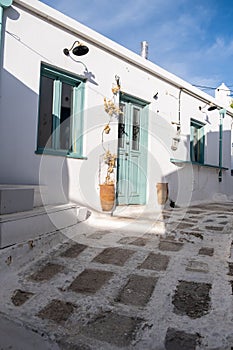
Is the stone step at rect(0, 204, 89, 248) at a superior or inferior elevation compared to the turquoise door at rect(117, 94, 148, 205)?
inferior

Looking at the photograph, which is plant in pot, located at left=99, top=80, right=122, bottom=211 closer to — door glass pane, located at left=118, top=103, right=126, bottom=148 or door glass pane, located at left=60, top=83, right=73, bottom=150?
door glass pane, located at left=118, top=103, right=126, bottom=148

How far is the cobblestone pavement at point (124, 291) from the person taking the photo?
47.3 inches

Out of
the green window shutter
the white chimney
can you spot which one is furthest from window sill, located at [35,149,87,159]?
the white chimney

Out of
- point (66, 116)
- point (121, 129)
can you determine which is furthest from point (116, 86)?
point (66, 116)

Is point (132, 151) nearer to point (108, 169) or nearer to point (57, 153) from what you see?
point (108, 169)

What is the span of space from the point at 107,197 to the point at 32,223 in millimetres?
1700

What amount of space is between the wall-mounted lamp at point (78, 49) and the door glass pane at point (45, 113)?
457 millimetres

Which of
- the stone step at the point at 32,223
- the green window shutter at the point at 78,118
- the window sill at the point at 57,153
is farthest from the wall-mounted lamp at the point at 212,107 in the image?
the stone step at the point at 32,223

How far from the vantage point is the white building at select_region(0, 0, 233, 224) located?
3027mm

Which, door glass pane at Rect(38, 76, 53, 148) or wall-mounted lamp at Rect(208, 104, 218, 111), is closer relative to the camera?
Answer: door glass pane at Rect(38, 76, 53, 148)

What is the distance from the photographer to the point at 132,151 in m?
4.55

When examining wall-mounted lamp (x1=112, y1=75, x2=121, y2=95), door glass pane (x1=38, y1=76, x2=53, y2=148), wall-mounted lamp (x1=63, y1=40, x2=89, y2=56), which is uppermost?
wall-mounted lamp (x1=63, y1=40, x2=89, y2=56)

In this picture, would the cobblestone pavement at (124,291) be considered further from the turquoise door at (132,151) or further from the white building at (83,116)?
the turquoise door at (132,151)

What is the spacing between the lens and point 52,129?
3.48m
